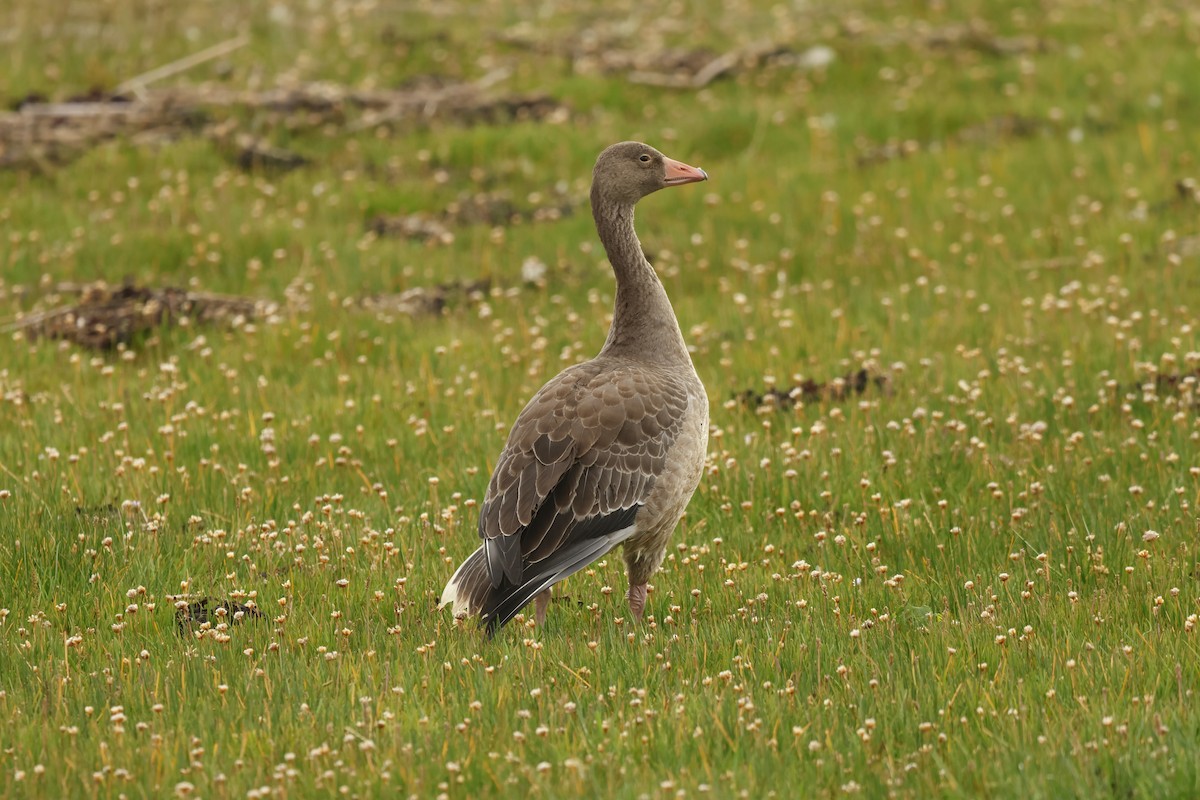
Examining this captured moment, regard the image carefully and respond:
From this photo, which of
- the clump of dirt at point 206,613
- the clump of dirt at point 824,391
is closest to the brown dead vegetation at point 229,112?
the clump of dirt at point 824,391

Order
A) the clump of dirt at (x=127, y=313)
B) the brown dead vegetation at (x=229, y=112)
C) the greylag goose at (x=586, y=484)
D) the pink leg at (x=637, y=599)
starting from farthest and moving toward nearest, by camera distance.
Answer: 1. the brown dead vegetation at (x=229, y=112)
2. the clump of dirt at (x=127, y=313)
3. the pink leg at (x=637, y=599)
4. the greylag goose at (x=586, y=484)

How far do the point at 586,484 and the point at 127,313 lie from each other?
22.6ft

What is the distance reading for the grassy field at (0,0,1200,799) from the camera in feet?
19.3

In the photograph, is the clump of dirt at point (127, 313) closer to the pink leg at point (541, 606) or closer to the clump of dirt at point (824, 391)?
the clump of dirt at point (824, 391)

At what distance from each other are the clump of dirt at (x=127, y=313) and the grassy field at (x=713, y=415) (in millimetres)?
189

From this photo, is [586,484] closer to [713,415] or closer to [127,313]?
[713,415]

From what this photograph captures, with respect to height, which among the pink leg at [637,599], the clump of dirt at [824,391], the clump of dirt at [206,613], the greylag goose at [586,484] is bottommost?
the clump of dirt at [824,391]

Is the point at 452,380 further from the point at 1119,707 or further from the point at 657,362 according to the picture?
the point at 1119,707

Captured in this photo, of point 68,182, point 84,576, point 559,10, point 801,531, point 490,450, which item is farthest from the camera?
point 559,10

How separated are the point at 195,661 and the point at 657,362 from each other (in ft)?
9.52

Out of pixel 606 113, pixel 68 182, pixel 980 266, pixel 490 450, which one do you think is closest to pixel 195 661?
pixel 490 450

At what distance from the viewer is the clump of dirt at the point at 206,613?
7301 mm

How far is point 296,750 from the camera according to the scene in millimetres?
5840

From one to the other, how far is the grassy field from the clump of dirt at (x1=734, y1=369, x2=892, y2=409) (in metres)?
0.06
